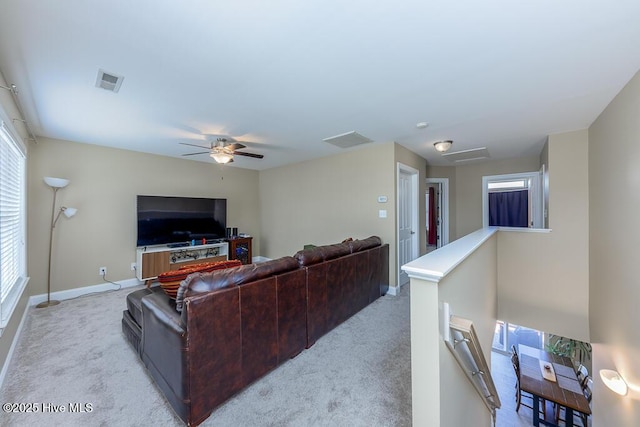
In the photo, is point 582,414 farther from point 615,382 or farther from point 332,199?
point 332,199

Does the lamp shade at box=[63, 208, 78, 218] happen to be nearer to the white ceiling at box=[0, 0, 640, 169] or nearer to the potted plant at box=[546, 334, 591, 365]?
the white ceiling at box=[0, 0, 640, 169]

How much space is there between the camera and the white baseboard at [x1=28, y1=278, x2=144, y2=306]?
137 inches

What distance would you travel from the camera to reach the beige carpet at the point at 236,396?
1598 mm

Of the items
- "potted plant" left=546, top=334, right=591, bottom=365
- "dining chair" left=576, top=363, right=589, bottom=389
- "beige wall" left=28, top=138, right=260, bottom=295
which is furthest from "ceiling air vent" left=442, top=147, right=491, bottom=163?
"beige wall" left=28, top=138, right=260, bottom=295

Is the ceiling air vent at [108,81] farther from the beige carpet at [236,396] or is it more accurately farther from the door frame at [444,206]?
the door frame at [444,206]

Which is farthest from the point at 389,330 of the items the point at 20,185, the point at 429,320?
the point at 20,185

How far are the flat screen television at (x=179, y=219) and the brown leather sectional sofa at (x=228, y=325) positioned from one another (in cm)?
236

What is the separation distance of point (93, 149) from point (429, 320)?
5.31 metres

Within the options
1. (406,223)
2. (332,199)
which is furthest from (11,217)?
(406,223)

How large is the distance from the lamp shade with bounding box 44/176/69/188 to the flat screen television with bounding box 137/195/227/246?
929 mm

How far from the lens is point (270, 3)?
130cm

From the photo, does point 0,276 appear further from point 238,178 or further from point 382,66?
point 238,178

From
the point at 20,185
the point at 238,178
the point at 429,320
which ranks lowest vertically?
the point at 429,320

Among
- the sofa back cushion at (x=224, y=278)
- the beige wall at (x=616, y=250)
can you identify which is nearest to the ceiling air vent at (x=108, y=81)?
the sofa back cushion at (x=224, y=278)
